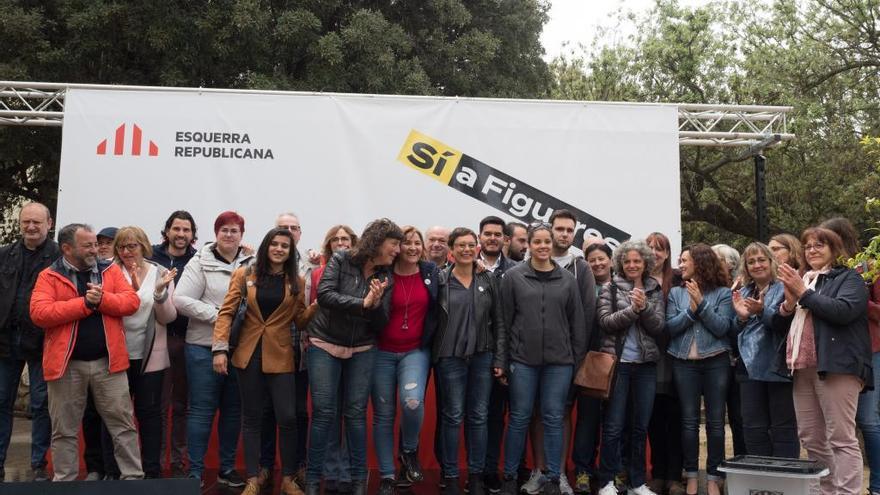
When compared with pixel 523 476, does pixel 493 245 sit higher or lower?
higher

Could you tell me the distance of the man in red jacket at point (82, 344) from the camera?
15.7 ft

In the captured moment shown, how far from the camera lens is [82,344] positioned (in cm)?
484

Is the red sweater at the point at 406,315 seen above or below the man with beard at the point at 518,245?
below

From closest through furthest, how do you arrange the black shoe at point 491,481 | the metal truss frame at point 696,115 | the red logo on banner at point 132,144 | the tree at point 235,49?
1. the black shoe at point 491,481
2. the red logo on banner at point 132,144
3. the metal truss frame at point 696,115
4. the tree at point 235,49

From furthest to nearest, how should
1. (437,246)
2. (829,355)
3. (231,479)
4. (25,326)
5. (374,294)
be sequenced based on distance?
(437,246) < (231,479) < (25,326) < (374,294) < (829,355)

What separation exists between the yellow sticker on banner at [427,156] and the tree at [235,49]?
4.35m

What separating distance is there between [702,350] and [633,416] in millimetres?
622

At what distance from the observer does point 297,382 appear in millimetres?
5453

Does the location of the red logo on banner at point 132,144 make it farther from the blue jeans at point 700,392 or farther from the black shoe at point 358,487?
the blue jeans at point 700,392

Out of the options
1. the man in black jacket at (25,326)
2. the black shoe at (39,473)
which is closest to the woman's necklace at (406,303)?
the man in black jacket at (25,326)

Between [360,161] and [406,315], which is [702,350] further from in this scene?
[360,161]

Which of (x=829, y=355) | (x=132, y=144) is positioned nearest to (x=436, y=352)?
(x=829, y=355)

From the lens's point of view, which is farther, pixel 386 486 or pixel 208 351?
pixel 208 351

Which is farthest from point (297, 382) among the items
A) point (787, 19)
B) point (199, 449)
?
point (787, 19)
